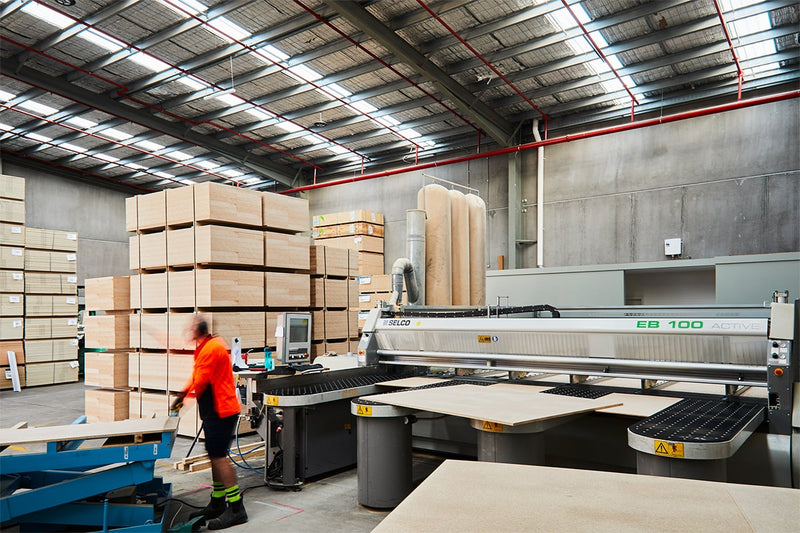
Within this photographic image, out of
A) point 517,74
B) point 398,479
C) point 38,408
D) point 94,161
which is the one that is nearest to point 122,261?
point 94,161

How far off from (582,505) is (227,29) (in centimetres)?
736

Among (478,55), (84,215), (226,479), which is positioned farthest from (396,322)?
(84,215)

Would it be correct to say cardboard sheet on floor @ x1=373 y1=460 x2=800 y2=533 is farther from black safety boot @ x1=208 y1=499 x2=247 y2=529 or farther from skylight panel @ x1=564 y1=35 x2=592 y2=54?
skylight panel @ x1=564 y1=35 x2=592 y2=54

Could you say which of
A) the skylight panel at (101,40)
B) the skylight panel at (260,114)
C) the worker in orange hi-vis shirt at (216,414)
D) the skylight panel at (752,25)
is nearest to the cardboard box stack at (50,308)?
the skylight panel at (101,40)

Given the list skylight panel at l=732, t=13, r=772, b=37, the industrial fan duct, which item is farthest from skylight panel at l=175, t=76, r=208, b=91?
skylight panel at l=732, t=13, r=772, b=37

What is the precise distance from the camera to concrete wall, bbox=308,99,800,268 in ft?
25.3

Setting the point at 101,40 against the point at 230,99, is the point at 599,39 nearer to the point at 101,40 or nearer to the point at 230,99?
the point at 230,99

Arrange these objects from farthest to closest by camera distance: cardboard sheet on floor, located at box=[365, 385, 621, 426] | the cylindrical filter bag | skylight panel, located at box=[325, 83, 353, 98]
Result: skylight panel, located at box=[325, 83, 353, 98] → the cylindrical filter bag → cardboard sheet on floor, located at box=[365, 385, 621, 426]

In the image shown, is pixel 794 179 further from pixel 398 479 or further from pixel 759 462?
pixel 398 479

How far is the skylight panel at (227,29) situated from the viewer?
6980 millimetres

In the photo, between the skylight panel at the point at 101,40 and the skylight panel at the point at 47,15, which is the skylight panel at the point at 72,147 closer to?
the skylight panel at the point at 101,40

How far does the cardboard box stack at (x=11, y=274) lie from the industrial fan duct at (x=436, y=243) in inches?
308

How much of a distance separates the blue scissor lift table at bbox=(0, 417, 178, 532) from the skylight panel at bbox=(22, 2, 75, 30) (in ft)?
19.0

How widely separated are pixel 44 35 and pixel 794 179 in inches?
412
